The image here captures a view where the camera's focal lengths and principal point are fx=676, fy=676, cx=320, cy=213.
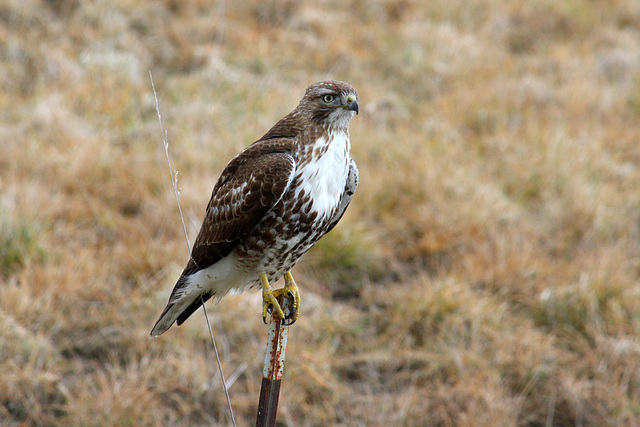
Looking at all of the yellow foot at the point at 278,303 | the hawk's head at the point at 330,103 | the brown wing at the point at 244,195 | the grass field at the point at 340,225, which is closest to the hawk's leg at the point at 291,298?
the yellow foot at the point at 278,303

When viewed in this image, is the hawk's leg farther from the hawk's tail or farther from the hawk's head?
the hawk's head

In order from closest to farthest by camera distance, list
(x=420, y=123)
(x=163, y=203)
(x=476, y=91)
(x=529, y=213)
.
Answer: (x=163, y=203), (x=529, y=213), (x=420, y=123), (x=476, y=91)

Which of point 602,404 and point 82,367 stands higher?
point 82,367

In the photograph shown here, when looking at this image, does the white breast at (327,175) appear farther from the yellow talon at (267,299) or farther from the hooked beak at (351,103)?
the yellow talon at (267,299)

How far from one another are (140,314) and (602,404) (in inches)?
133

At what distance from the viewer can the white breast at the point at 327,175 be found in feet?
9.63

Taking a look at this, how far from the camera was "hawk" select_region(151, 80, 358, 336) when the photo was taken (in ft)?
9.61

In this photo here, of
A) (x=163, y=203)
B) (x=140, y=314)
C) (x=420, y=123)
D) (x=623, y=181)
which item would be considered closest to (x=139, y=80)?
(x=163, y=203)

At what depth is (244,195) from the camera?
3.01 m

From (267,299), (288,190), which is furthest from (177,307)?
(288,190)

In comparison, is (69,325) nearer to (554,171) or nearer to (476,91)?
(554,171)

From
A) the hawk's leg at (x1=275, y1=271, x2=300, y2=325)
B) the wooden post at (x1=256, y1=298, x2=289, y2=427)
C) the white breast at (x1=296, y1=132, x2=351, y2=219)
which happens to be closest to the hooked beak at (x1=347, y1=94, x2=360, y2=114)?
the white breast at (x1=296, y1=132, x2=351, y2=219)

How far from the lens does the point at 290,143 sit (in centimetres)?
299

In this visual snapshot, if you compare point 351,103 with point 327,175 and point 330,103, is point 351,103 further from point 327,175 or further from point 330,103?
point 327,175
